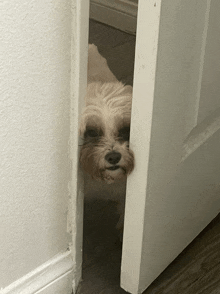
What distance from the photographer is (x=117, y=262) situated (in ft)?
4.68

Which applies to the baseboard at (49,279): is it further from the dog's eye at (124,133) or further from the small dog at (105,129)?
the dog's eye at (124,133)

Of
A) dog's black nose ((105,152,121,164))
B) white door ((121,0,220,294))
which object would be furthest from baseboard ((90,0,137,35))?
dog's black nose ((105,152,121,164))

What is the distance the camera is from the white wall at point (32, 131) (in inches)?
34.3

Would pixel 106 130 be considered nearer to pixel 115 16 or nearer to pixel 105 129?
pixel 105 129

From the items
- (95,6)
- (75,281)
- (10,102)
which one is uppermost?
(95,6)

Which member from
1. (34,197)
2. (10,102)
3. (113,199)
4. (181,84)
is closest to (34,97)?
(10,102)

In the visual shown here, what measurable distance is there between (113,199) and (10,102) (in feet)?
2.71

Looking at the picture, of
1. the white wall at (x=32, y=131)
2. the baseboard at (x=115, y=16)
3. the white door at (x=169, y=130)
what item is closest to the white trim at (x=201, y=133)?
the white door at (x=169, y=130)

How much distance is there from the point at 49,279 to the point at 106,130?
463 mm

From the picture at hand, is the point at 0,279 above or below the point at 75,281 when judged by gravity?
above

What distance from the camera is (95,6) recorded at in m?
3.16

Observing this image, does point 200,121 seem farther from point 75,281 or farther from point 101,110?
point 75,281

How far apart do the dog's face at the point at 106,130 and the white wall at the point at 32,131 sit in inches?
5.0

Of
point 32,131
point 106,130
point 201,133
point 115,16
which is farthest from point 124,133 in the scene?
point 115,16
